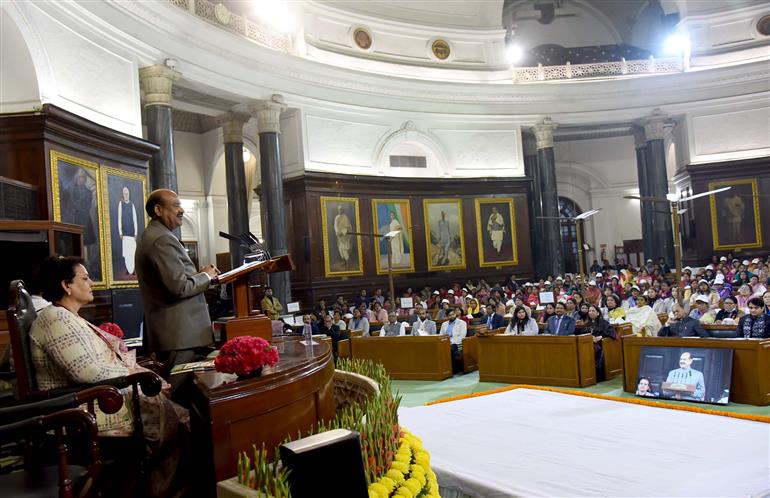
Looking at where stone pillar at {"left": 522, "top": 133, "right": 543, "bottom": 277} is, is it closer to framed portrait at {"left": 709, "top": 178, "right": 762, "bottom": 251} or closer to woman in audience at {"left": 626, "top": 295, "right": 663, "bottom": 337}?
framed portrait at {"left": 709, "top": 178, "right": 762, "bottom": 251}

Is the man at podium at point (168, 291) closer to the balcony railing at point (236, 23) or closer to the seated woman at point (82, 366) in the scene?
the seated woman at point (82, 366)

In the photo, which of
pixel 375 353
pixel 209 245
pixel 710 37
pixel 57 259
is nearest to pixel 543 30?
pixel 710 37

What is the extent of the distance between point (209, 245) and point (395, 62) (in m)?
8.35

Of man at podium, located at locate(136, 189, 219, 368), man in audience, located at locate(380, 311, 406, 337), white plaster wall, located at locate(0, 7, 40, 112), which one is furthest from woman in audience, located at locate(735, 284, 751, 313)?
white plaster wall, located at locate(0, 7, 40, 112)

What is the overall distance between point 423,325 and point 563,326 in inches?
123

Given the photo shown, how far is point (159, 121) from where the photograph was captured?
1195cm

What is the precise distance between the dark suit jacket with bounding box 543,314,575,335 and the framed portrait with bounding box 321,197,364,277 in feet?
24.6

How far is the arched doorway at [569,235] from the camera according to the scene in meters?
25.2

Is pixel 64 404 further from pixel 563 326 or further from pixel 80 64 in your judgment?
pixel 80 64

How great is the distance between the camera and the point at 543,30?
25453 mm

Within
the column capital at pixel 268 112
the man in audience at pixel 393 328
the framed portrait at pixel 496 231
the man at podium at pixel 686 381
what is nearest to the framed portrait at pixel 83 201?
the man in audience at pixel 393 328

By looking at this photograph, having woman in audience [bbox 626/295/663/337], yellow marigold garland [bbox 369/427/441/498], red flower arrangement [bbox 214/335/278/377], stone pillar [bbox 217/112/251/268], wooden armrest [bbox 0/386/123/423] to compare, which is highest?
stone pillar [bbox 217/112/251/268]

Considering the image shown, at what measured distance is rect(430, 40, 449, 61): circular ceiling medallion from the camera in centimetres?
1897

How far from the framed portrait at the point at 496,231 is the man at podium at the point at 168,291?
1628 cm
